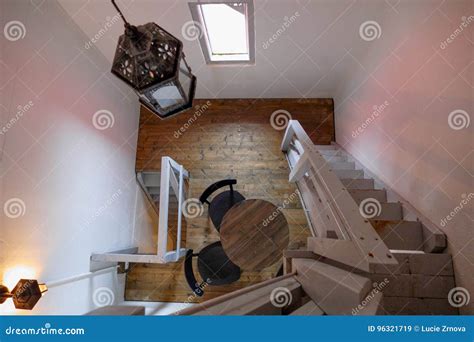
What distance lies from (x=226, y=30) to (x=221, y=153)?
5.33ft

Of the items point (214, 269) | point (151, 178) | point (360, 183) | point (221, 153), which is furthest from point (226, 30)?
point (214, 269)

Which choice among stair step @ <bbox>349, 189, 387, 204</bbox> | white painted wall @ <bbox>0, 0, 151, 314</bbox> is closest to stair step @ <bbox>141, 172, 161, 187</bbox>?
white painted wall @ <bbox>0, 0, 151, 314</bbox>

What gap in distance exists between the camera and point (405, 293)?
1.44m

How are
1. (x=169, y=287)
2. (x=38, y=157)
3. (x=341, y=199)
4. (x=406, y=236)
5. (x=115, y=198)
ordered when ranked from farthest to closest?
1. (x=169, y=287)
2. (x=115, y=198)
3. (x=38, y=157)
4. (x=406, y=236)
5. (x=341, y=199)

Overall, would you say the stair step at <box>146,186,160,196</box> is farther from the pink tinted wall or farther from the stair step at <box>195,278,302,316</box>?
the stair step at <box>195,278,302,316</box>

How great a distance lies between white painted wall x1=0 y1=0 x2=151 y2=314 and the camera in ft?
6.17

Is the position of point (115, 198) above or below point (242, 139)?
below

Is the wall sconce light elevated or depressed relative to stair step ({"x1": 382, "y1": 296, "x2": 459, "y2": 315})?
elevated

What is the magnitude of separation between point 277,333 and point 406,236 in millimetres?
1422

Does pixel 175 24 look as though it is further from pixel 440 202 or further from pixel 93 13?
pixel 440 202

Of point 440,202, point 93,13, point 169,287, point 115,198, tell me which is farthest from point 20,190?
point 440,202

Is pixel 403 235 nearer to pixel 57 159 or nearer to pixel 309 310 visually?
pixel 309 310

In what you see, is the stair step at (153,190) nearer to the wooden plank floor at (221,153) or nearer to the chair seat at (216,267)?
the wooden plank floor at (221,153)

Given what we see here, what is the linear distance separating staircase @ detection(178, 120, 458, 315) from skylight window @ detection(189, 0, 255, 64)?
4.45 feet
